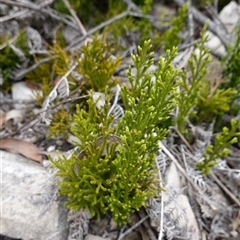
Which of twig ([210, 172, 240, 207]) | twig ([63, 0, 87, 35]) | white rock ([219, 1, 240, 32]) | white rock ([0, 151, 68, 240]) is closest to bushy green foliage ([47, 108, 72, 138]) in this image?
white rock ([0, 151, 68, 240])

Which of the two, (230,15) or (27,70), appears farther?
(230,15)

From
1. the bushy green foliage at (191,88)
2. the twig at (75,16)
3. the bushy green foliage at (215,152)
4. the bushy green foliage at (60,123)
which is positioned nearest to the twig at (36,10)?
the twig at (75,16)

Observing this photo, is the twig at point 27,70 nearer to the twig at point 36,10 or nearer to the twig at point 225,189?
the twig at point 36,10

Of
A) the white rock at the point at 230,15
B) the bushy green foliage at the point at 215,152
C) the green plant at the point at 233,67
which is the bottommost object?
the bushy green foliage at the point at 215,152

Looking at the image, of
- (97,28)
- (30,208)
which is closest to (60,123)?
(30,208)

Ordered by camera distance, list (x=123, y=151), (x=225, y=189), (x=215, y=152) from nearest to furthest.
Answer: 1. (x=123, y=151)
2. (x=215, y=152)
3. (x=225, y=189)

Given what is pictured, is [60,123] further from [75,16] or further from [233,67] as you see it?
[233,67]
